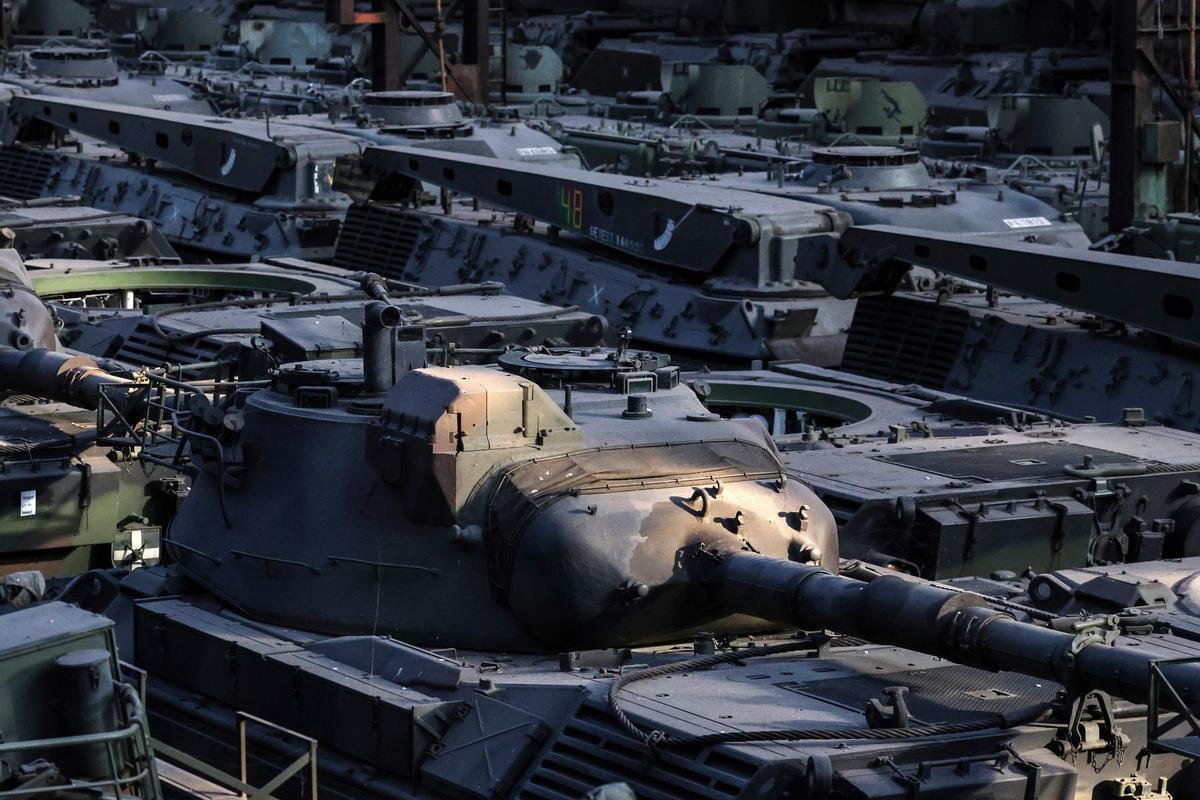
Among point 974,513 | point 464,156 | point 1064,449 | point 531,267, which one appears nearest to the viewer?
point 974,513

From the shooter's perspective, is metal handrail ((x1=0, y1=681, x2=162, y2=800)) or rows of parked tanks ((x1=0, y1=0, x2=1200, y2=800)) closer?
metal handrail ((x1=0, y1=681, x2=162, y2=800))

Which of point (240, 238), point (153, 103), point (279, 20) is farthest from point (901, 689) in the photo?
point (279, 20)

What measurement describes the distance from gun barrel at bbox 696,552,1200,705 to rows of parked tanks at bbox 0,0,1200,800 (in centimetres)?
2

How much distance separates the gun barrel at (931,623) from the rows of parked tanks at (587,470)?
23 millimetres

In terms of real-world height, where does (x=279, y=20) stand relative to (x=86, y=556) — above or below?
above

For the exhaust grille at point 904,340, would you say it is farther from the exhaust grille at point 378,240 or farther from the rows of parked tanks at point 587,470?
the exhaust grille at point 378,240

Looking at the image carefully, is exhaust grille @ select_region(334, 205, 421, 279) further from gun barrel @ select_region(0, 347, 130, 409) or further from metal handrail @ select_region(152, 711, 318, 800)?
metal handrail @ select_region(152, 711, 318, 800)

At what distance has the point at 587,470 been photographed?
45.5 ft

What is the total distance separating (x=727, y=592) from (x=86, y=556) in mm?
7568

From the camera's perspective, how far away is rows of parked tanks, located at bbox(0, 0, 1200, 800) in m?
12.0

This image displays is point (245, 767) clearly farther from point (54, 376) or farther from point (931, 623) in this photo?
point (54, 376)

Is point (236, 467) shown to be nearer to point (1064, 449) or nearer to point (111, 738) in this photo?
point (111, 738)

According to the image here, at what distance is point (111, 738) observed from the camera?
1111cm

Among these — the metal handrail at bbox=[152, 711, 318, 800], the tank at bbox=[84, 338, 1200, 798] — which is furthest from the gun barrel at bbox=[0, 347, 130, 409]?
the metal handrail at bbox=[152, 711, 318, 800]
